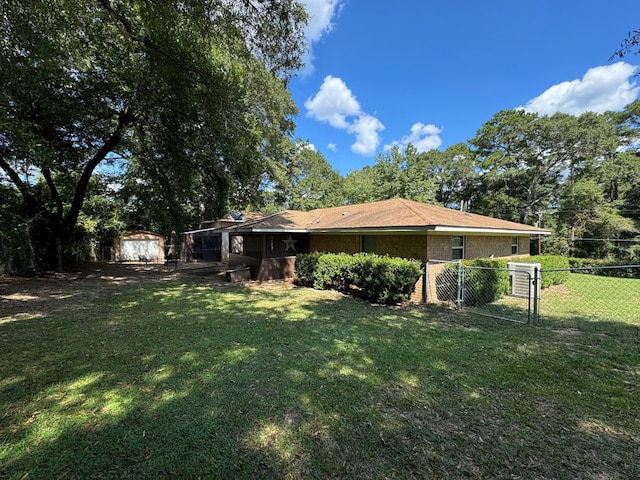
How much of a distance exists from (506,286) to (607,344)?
17.9 ft

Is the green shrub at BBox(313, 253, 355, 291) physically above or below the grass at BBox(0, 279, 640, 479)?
above

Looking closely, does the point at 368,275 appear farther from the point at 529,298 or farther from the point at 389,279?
the point at 529,298

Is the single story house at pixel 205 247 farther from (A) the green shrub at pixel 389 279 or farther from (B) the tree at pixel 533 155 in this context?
(B) the tree at pixel 533 155

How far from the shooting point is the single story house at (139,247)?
23203mm

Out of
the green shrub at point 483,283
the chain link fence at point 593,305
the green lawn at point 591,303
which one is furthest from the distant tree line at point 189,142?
the green shrub at point 483,283

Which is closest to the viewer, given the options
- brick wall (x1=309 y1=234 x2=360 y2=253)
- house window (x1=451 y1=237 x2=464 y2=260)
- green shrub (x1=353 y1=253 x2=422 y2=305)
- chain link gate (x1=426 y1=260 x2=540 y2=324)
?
green shrub (x1=353 y1=253 x2=422 y2=305)

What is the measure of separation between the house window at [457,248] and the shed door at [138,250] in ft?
74.1

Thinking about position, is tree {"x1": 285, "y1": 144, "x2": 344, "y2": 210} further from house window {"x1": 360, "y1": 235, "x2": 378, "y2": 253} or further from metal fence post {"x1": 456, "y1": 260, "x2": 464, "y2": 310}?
metal fence post {"x1": 456, "y1": 260, "x2": 464, "y2": 310}

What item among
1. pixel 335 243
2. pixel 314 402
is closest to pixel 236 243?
pixel 335 243

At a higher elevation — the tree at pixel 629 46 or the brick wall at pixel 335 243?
the tree at pixel 629 46

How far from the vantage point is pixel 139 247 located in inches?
933

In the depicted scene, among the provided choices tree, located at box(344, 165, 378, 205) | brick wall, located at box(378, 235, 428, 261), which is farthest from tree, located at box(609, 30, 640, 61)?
tree, located at box(344, 165, 378, 205)

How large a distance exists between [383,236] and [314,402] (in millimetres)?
8342

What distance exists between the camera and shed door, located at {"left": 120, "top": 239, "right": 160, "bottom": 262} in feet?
76.6
